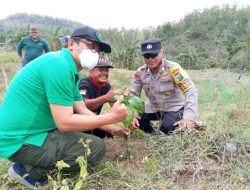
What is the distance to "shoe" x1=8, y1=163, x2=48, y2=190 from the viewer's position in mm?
2479

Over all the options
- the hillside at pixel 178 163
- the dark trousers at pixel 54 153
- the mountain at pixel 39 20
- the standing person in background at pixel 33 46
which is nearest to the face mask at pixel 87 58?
the dark trousers at pixel 54 153

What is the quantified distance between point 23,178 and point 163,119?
1599mm

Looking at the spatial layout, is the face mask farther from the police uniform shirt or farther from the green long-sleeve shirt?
the green long-sleeve shirt

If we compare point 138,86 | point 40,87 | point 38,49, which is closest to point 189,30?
point 38,49

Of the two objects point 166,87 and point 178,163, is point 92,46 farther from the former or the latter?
point 166,87

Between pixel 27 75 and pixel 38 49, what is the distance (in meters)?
6.02

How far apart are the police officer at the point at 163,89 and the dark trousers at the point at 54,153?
0.94 m

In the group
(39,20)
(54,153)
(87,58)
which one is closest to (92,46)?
(87,58)

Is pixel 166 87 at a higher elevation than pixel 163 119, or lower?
higher

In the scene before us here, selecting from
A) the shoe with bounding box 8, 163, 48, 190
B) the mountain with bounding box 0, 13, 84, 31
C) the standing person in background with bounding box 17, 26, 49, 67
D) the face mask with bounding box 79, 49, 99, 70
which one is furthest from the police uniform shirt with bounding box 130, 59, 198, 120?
the mountain with bounding box 0, 13, 84, 31

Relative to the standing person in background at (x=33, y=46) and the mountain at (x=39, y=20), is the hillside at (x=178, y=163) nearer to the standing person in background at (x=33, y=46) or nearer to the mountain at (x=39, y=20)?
the standing person in background at (x=33, y=46)

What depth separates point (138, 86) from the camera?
3.75 meters

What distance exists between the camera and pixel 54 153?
2.43 metres

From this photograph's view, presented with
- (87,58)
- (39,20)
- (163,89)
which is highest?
(39,20)
